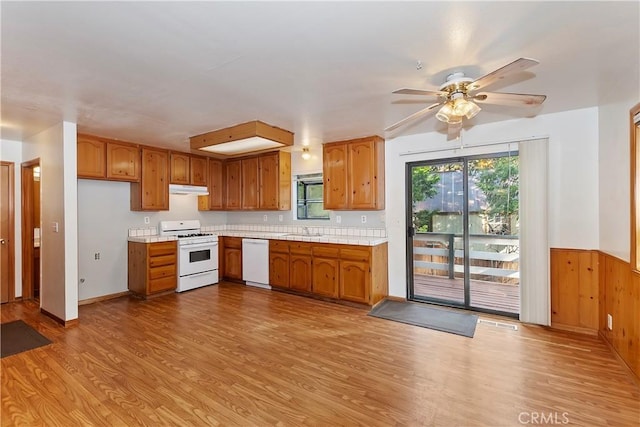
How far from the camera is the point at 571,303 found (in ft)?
11.1

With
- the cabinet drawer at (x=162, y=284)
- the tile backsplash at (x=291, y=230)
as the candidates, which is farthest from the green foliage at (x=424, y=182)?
the cabinet drawer at (x=162, y=284)

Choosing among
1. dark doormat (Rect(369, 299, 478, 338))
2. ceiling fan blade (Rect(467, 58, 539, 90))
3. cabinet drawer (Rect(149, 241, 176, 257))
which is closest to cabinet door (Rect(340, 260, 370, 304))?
dark doormat (Rect(369, 299, 478, 338))

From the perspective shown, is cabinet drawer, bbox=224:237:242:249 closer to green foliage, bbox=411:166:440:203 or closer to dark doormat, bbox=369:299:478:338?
dark doormat, bbox=369:299:478:338

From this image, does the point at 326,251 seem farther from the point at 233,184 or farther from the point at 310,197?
the point at 233,184

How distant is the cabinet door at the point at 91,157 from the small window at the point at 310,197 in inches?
119

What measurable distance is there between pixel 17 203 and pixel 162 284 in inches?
95.7

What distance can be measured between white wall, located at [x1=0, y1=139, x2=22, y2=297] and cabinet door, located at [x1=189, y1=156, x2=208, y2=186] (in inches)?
93.6

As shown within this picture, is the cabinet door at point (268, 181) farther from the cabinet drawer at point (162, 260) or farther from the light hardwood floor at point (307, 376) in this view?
the light hardwood floor at point (307, 376)

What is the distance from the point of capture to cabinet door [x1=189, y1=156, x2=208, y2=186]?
569 cm

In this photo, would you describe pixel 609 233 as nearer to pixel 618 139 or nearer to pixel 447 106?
pixel 618 139

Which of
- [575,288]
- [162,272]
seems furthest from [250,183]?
[575,288]

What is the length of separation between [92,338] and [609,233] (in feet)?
17.5

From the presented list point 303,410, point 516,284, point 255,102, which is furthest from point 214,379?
point 516,284

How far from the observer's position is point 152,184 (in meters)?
5.05
